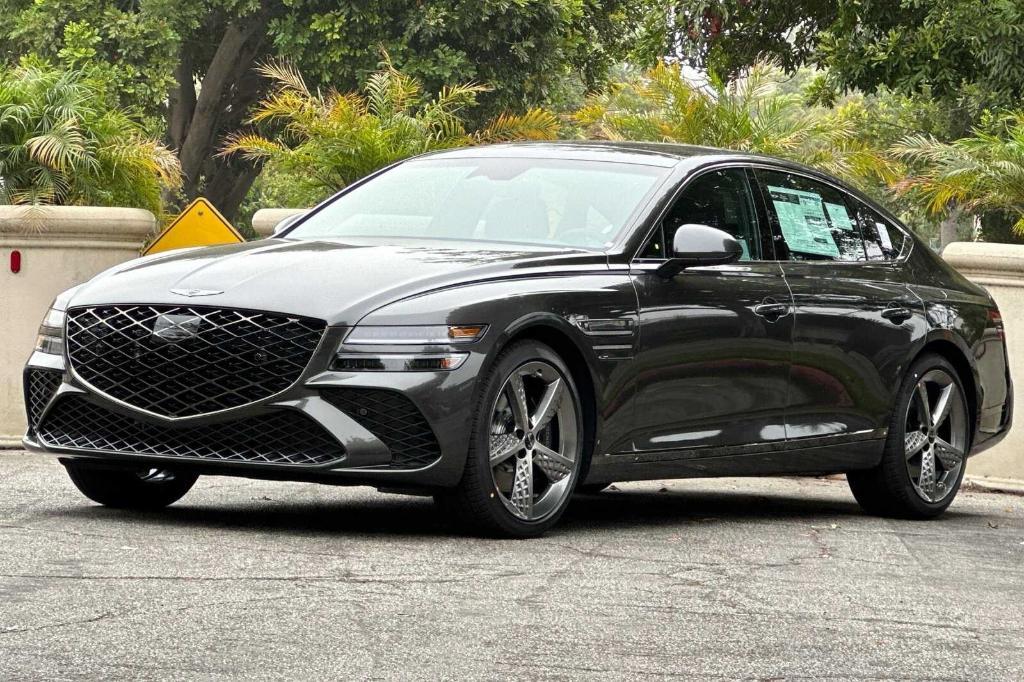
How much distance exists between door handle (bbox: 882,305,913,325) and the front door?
2.69 ft

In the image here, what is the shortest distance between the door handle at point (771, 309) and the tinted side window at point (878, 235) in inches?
45.1

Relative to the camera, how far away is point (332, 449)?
256 inches

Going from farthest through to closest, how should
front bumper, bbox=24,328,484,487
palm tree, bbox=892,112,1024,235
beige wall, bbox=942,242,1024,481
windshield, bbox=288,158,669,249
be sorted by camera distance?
1. palm tree, bbox=892,112,1024,235
2. beige wall, bbox=942,242,1024,481
3. windshield, bbox=288,158,669,249
4. front bumper, bbox=24,328,484,487

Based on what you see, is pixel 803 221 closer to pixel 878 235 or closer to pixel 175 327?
pixel 878 235

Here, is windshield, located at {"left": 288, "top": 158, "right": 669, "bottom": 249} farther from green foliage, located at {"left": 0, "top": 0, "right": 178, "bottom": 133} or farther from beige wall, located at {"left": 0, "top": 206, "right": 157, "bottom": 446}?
green foliage, located at {"left": 0, "top": 0, "right": 178, "bottom": 133}

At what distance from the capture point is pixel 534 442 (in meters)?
6.90

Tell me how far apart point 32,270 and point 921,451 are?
531 centimetres

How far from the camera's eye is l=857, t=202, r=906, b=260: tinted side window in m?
9.27

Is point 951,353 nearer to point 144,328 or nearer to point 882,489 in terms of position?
point 882,489

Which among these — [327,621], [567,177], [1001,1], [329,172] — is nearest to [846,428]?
[567,177]

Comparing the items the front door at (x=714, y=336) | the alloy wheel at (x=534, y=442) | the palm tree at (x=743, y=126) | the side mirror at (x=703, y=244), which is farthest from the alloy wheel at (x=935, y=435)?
the palm tree at (x=743, y=126)

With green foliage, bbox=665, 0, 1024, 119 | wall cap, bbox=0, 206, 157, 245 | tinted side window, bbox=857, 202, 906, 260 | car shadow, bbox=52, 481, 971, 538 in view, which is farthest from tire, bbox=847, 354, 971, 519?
green foliage, bbox=665, 0, 1024, 119

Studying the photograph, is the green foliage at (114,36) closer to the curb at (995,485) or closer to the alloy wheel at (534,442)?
the curb at (995,485)

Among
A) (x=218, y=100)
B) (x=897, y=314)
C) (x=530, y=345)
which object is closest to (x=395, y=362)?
(x=530, y=345)
